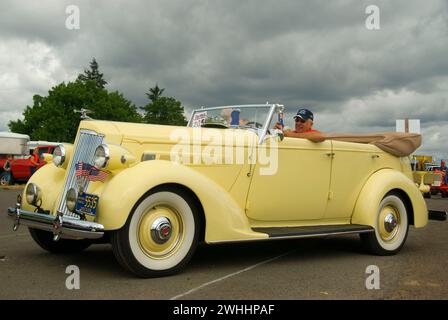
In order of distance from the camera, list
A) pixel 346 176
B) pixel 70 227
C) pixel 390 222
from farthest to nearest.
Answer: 1. pixel 390 222
2. pixel 346 176
3. pixel 70 227

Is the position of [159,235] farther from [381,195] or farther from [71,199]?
[381,195]

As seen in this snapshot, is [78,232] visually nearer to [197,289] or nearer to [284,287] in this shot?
[197,289]

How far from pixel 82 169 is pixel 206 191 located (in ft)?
3.86

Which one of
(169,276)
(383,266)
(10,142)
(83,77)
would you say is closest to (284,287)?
(169,276)

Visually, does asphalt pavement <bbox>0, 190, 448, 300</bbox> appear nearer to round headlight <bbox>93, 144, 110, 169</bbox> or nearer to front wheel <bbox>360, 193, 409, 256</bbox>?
front wheel <bbox>360, 193, 409, 256</bbox>

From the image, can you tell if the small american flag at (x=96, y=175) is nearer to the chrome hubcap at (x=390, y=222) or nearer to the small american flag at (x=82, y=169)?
the small american flag at (x=82, y=169)

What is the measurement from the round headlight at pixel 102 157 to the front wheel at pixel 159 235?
0.46 metres

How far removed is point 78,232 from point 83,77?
70.0m

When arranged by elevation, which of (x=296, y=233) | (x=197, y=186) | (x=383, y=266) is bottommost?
(x=383, y=266)

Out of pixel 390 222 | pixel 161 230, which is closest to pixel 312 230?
pixel 390 222

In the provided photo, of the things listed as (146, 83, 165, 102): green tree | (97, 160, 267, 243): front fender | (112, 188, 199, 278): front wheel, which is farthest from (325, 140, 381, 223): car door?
(146, 83, 165, 102): green tree

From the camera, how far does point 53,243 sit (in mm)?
5375

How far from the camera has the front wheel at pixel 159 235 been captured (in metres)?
4.07

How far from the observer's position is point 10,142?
80.5 ft
